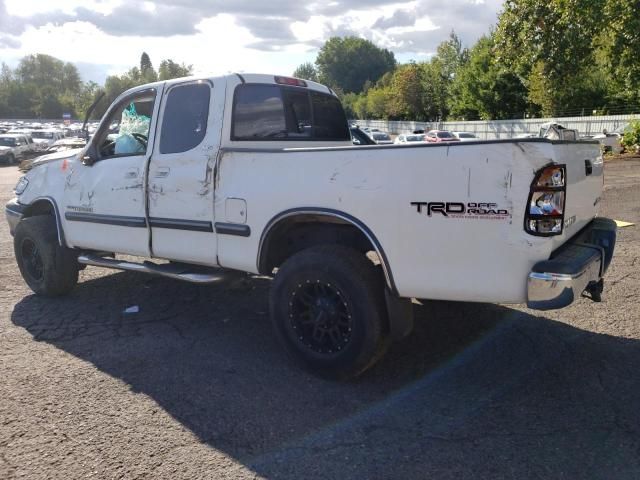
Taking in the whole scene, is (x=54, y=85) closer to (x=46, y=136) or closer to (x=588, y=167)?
(x=46, y=136)

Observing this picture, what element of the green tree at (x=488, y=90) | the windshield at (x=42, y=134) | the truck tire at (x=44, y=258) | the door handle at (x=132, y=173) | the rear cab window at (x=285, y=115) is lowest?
the truck tire at (x=44, y=258)

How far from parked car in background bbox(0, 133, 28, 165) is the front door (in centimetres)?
2969

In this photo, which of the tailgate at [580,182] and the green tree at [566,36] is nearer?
the tailgate at [580,182]

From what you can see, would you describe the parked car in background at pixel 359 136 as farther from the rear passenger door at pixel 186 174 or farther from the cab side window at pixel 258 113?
the rear passenger door at pixel 186 174

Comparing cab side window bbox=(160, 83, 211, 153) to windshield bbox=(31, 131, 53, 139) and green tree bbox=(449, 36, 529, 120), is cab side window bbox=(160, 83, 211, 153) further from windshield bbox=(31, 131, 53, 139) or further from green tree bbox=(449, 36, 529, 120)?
green tree bbox=(449, 36, 529, 120)

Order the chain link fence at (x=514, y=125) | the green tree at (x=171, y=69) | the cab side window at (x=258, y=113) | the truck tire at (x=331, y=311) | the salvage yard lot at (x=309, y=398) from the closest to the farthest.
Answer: the salvage yard lot at (x=309, y=398), the truck tire at (x=331, y=311), the cab side window at (x=258, y=113), the chain link fence at (x=514, y=125), the green tree at (x=171, y=69)

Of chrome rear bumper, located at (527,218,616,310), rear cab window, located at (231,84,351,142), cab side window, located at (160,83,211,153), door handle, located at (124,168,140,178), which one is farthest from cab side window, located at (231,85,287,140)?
chrome rear bumper, located at (527,218,616,310)

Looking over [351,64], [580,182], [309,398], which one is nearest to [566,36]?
[580,182]

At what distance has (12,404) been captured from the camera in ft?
12.7

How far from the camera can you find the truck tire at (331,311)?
12.7 feet

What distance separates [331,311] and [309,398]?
59 centimetres

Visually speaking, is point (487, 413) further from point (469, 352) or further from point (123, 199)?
point (123, 199)

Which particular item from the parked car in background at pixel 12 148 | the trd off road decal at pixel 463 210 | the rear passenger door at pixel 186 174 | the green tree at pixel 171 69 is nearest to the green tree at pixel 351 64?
the green tree at pixel 171 69

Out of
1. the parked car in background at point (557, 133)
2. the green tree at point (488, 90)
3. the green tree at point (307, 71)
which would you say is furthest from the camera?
the green tree at point (307, 71)
